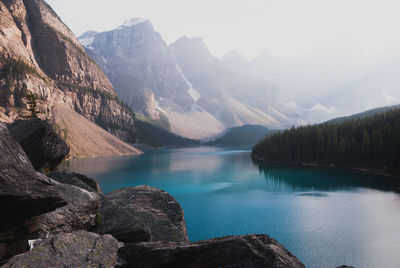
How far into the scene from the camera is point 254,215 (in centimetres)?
3228

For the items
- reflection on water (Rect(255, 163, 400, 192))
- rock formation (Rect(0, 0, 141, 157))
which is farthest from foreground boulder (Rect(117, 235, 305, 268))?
rock formation (Rect(0, 0, 141, 157))

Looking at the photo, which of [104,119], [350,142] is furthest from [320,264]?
[104,119]

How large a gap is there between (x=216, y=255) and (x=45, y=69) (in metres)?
186

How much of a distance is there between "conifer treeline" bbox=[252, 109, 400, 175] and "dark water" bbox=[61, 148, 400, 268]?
10.7 m

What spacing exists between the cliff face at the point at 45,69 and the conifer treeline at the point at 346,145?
341ft

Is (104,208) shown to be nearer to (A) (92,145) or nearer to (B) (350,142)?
(B) (350,142)

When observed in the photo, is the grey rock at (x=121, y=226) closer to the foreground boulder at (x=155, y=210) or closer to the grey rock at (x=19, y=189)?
the foreground boulder at (x=155, y=210)

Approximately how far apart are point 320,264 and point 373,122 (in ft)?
273

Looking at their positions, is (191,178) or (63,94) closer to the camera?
(191,178)

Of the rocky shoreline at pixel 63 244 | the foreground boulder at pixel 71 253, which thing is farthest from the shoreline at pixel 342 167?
the foreground boulder at pixel 71 253

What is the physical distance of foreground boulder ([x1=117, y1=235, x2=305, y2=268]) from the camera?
5.85m

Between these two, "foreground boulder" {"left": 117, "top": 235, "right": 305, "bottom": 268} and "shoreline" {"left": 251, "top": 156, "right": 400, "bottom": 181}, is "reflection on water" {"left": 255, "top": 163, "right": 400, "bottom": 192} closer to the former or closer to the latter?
"shoreline" {"left": 251, "top": 156, "right": 400, "bottom": 181}

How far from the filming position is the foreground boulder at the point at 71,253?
475 centimetres

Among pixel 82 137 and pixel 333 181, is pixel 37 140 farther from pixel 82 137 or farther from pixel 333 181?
pixel 82 137
